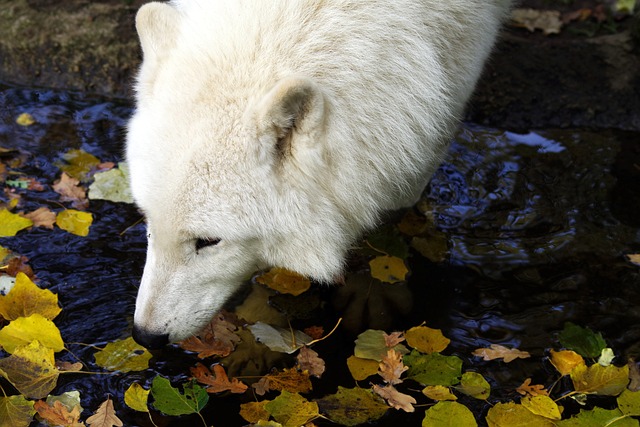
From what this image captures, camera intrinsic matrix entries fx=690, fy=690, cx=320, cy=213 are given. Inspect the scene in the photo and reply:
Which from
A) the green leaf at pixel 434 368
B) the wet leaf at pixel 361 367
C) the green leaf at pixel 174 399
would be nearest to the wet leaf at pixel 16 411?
the green leaf at pixel 174 399

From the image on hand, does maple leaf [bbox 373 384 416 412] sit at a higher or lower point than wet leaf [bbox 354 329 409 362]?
higher

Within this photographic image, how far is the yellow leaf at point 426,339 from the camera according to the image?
11.9 feet

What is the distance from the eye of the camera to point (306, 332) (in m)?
3.78

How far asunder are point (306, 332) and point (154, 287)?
3.24 ft

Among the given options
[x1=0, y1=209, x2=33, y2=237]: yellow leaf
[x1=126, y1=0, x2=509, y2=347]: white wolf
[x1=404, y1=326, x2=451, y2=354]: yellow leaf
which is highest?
[x1=126, y1=0, x2=509, y2=347]: white wolf

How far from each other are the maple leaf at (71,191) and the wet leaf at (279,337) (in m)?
1.56

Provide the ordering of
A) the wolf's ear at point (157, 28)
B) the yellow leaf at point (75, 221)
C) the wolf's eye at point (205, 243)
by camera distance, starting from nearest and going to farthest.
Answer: the wolf's eye at point (205, 243) → the wolf's ear at point (157, 28) → the yellow leaf at point (75, 221)

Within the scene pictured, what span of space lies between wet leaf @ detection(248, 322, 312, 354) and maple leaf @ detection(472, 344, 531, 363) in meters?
0.92

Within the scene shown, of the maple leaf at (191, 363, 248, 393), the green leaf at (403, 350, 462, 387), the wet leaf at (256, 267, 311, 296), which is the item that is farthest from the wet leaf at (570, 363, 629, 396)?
the maple leaf at (191, 363, 248, 393)

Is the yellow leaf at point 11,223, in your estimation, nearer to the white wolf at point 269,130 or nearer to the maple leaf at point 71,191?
the maple leaf at point 71,191

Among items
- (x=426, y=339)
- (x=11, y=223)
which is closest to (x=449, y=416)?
(x=426, y=339)

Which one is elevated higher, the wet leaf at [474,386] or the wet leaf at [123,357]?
the wet leaf at [474,386]

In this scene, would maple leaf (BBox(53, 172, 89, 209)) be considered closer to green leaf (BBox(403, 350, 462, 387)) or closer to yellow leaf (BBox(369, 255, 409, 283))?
yellow leaf (BBox(369, 255, 409, 283))

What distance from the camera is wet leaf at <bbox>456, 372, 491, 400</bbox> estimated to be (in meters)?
3.37
